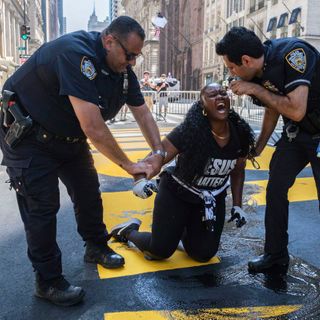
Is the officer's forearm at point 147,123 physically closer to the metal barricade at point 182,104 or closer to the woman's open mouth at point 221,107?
the woman's open mouth at point 221,107

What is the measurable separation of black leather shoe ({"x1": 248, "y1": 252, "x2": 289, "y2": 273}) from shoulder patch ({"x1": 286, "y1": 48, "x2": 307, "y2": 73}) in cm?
133

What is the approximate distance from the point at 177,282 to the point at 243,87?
1405 mm

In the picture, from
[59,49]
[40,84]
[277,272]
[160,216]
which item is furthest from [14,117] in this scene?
A: [277,272]

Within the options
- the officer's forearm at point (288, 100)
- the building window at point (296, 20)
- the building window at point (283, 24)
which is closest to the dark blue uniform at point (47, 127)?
the officer's forearm at point (288, 100)

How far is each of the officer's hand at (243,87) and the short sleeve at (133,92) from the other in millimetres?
732

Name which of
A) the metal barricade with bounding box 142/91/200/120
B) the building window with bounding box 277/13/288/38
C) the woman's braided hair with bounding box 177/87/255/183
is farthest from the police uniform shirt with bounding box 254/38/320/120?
the building window with bounding box 277/13/288/38

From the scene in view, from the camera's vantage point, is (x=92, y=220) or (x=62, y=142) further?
(x=92, y=220)

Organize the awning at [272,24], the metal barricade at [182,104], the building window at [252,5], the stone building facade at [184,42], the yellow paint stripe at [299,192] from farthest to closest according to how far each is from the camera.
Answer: the stone building facade at [184,42], the building window at [252,5], the awning at [272,24], the metal barricade at [182,104], the yellow paint stripe at [299,192]

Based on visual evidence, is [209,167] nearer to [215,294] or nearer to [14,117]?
[215,294]

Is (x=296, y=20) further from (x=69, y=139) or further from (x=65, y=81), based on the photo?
(x=65, y=81)

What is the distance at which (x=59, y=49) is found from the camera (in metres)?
2.76

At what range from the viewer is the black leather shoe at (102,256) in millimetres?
3424

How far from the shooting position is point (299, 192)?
5.73m

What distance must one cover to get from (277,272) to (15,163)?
77.7 inches
